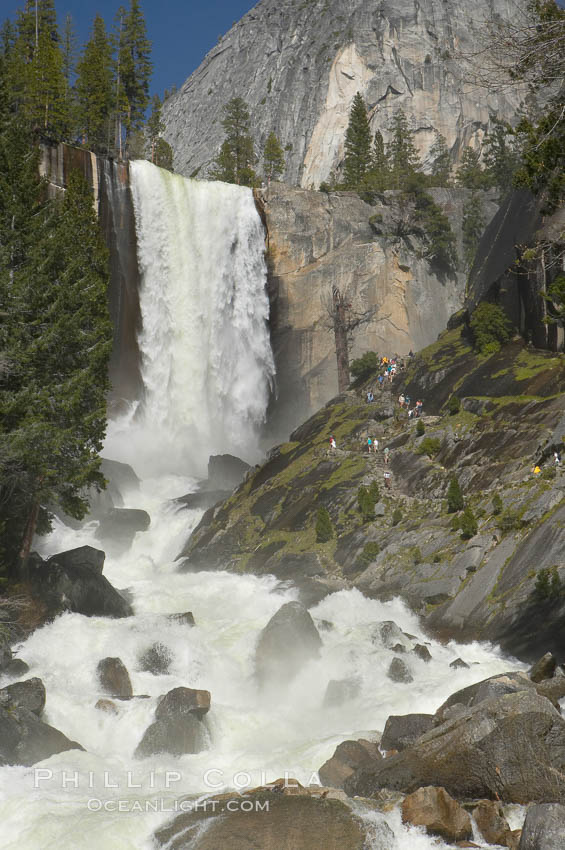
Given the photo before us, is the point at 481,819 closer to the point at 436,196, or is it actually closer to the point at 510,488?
the point at 510,488

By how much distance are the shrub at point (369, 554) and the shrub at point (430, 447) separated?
22.4ft

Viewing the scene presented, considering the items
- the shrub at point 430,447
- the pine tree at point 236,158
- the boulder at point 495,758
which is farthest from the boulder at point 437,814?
the pine tree at point 236,158

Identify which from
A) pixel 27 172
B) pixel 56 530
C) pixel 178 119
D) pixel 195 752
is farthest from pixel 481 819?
pixel 178 119

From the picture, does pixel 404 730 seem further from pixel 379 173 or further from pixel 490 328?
pixel 379 173

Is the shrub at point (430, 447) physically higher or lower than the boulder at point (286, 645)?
higher

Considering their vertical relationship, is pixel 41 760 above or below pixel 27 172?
below

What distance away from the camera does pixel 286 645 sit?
25141mm

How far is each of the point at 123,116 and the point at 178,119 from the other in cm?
9095

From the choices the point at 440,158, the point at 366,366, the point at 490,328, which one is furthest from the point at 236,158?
the point at 490,328

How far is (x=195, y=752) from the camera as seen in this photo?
1892 centimetres

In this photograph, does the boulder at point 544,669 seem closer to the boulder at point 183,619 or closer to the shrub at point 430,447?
the boulder at point 183,619

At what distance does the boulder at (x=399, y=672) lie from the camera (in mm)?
22672

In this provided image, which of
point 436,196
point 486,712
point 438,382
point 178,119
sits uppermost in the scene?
point 178,119

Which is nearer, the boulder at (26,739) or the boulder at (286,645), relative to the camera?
the boulder at (26,739)
